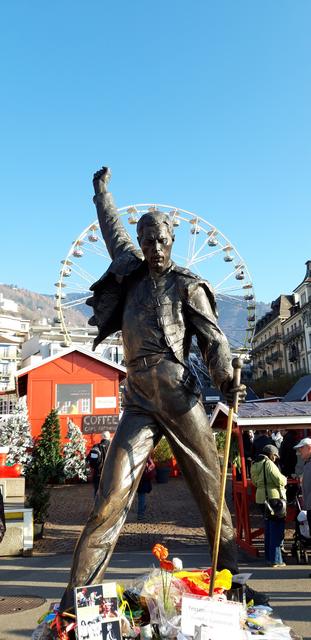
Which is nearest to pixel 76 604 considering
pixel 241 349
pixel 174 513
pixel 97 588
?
pixel 97 588

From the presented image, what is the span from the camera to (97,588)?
2781 millimetres

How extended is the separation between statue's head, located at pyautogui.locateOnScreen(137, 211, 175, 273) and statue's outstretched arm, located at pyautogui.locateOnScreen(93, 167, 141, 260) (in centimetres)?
26

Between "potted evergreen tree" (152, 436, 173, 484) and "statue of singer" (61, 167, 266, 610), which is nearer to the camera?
"statue of singer" (61, 167, 266, 610)

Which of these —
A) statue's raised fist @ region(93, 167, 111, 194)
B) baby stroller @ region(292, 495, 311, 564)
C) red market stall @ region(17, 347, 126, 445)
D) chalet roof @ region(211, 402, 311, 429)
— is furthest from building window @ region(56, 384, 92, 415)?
statue's raised fist @ region(93, 167, 111, 194)

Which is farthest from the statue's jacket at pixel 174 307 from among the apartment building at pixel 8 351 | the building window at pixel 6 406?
the apartment building at pixel 8 351

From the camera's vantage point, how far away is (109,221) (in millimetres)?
4121

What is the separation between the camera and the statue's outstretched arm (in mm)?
3949

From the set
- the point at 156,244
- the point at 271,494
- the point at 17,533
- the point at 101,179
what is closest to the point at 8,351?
the point at 17,533

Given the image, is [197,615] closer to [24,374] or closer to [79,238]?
[24,374]

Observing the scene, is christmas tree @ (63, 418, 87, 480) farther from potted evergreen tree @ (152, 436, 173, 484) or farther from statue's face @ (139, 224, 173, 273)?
statue's face @ (139, 224, 173, 273)

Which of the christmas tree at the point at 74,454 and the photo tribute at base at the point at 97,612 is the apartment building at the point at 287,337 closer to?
the christmas tree at the point at 74,454

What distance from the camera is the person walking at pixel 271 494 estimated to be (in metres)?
7.54

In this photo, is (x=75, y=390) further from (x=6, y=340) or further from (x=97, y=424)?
(x=6, y=340)

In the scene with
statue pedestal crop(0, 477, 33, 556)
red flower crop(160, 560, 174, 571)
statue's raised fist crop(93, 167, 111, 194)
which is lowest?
statue pedestal crop(0, 477, 33, 556)
